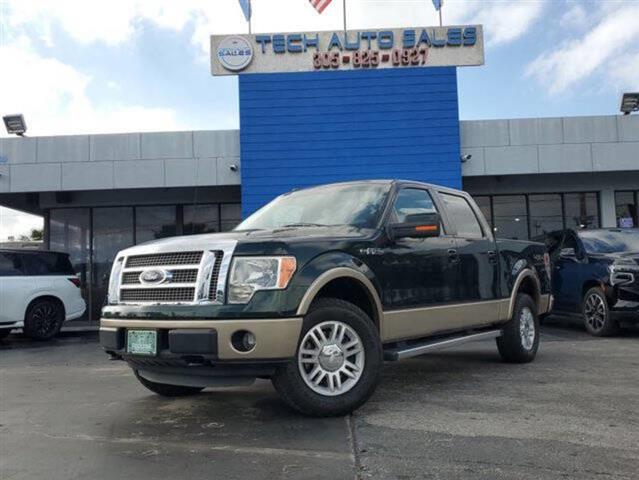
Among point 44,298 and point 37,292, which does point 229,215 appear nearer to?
point 44,298

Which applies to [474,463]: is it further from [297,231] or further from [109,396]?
[109,396]

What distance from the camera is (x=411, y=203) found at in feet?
19.2

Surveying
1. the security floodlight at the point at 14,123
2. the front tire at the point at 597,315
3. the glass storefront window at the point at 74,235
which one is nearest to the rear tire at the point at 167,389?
the front tire at the point at 597,315

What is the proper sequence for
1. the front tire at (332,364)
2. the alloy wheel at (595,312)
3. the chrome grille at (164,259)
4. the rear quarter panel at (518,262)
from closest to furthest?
the front tire at (332,364) → the chrome grille at (164,259) → the rear quarter panel at (518,262) → the alloy wheel at (595,312)

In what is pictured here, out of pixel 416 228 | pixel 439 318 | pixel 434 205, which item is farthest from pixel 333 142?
pixel 416 228

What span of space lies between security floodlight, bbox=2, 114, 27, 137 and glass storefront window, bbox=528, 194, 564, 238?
12899mm

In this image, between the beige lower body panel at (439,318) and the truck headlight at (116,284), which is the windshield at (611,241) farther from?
the truck headlight at (116,284)

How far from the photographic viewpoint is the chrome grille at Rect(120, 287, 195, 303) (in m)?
4.51

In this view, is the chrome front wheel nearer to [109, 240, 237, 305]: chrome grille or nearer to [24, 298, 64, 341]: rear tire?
[109, 240, 237, 305]: chrome grille

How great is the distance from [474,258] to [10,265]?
8993mm

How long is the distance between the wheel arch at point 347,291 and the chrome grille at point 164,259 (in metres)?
0.85

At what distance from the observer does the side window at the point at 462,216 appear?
6445 mm

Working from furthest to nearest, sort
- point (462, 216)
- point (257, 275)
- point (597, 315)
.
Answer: point (597, 315) → point (462, 216) → point (257, 275)

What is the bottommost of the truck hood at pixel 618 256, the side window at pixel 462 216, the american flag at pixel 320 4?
the truck hood at pixel 618 256
